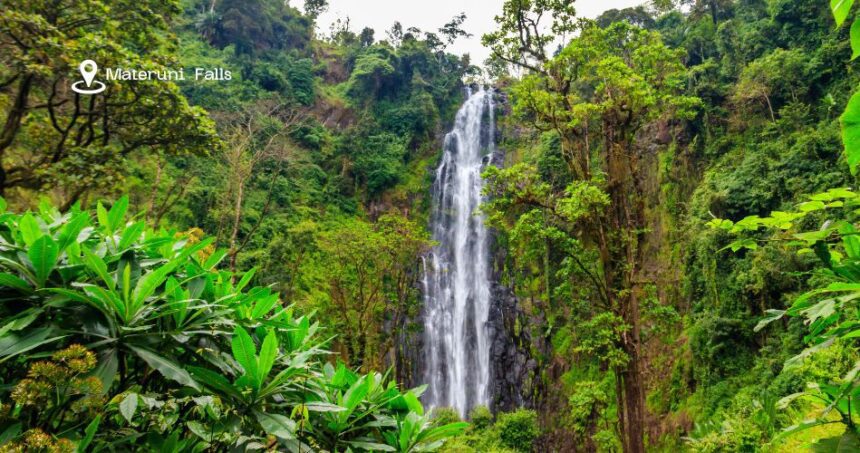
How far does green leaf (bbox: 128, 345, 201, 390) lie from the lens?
1.12 m

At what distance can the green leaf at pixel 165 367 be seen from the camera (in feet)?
3.67

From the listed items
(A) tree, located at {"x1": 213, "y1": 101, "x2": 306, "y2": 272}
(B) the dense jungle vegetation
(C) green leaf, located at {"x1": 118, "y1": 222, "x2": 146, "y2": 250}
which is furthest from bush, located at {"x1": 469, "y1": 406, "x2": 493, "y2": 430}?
(C) green leaf, located at {"x1": 118, "y1": 222, "x2": 146, "y2": 250}

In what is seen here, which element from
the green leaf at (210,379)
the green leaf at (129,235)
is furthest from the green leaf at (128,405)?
the green leaf at (129,235)

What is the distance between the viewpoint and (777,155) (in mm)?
9883

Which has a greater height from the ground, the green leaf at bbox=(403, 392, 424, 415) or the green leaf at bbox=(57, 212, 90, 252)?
the green leaf at bbox=(57, 212, 90, 252)

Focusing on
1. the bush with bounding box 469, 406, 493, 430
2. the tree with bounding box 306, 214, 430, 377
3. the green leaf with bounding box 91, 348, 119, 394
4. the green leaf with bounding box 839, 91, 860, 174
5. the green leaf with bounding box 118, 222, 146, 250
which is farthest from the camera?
the tree with bounding box 306, 214, 430, 377

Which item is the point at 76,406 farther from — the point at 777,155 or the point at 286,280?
the point at 286,280

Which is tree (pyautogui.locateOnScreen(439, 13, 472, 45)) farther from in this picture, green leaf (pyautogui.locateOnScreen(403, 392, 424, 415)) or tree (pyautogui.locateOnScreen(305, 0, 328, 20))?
green leaf (pyautogui.locateOnScreen(403, 392, 424, 415))

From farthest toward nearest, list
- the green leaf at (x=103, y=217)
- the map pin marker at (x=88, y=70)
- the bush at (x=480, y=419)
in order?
the bush at (x=480, y=419) < the map pin marker at (x=88, y=70) < the green leaf at (x=103, y=217)

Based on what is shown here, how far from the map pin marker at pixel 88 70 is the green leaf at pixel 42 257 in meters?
4.50

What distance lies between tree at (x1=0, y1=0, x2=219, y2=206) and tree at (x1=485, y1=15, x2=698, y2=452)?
173 inches

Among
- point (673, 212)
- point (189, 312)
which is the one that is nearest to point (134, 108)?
point (189, 312)

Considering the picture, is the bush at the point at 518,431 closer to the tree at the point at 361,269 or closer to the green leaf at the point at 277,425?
the tree at the point at 361,269

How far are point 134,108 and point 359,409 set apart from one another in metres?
5.23
